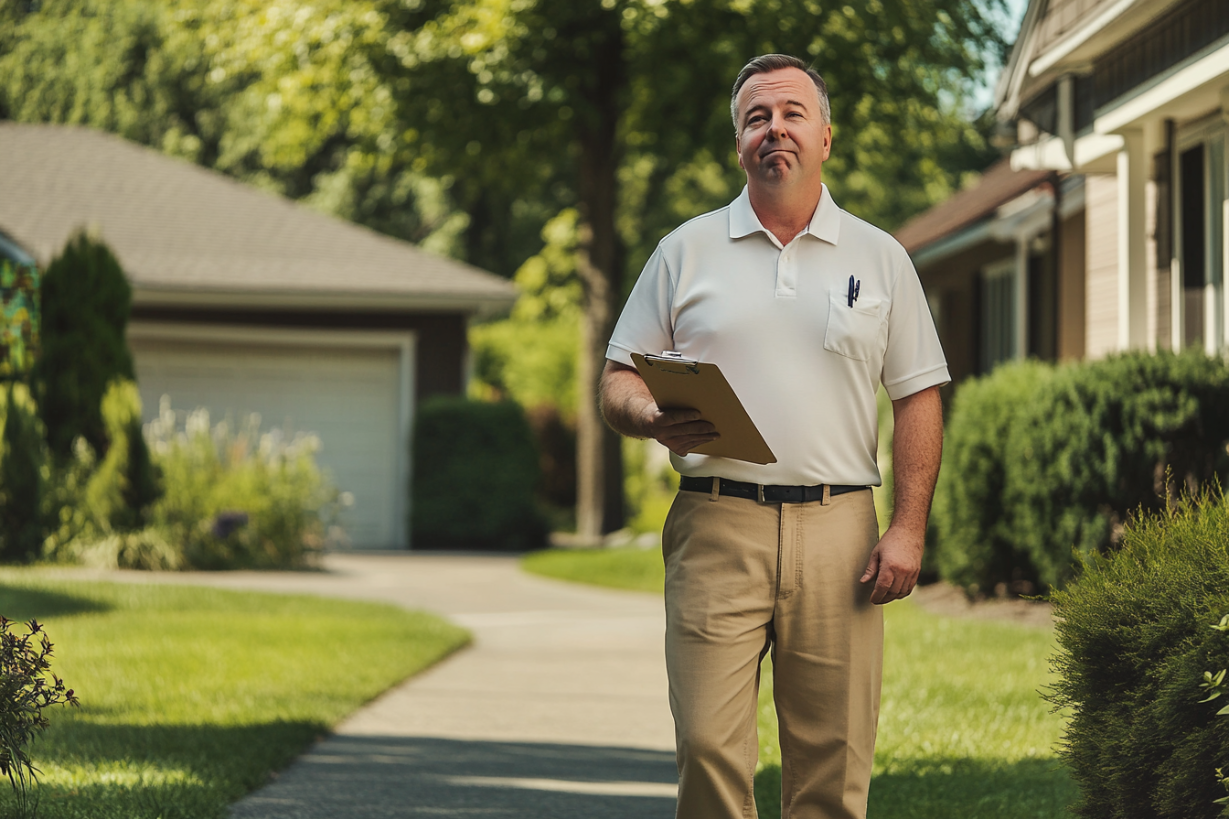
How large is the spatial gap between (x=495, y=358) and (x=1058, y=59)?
23522 millimetres

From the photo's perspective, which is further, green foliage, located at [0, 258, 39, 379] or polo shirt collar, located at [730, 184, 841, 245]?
green foliage, located at [0, 258, 39, 379]

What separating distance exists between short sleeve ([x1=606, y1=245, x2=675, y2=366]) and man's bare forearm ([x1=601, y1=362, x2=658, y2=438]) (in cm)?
4

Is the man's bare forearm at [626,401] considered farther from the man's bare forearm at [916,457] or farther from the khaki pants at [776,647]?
the man's bare forearm at [916,457]

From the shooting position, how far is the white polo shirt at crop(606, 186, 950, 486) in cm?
348

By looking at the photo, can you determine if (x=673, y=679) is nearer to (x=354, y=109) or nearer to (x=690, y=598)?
(x=690, y=598)

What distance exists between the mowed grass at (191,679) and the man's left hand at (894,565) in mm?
2574

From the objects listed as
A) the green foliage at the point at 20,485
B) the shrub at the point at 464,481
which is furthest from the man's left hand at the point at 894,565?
the shrub at the point at 464,481

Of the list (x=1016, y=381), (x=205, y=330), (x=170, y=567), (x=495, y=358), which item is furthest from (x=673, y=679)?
(x=495, y=358)

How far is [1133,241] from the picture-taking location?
10359 millimetres

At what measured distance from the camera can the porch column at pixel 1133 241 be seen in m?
10.3

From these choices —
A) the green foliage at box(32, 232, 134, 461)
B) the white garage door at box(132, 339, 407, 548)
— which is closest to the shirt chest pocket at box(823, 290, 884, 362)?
the green foliage at box(32, 232, 134, 461)

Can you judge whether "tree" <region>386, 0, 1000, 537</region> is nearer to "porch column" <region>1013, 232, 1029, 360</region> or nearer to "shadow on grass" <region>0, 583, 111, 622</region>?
"porch column" <region>1013, 232, 1029, 360</region>

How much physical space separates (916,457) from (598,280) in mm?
15802

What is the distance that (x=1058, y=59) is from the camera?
1048 cm
